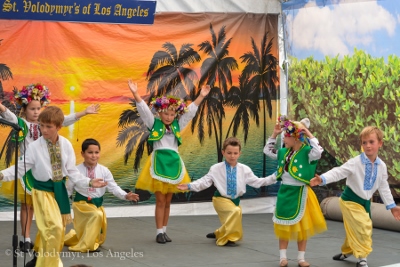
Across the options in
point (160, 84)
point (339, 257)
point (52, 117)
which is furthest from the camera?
point (160, 84)

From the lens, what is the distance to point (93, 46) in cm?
882

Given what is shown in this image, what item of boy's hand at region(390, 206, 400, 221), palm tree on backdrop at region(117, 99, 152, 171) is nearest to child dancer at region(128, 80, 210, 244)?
palm tree on backdrop at region(117, 99, 152, 171)

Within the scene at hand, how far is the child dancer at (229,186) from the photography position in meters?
7.27

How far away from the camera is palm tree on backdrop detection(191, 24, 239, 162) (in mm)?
9414

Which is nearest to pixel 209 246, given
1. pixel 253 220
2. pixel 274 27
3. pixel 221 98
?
pixel 253 220

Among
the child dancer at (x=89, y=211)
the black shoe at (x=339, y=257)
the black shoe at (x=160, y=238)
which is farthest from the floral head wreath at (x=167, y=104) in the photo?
the black shoe at (x=339, y=257)

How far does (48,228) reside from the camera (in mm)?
5398

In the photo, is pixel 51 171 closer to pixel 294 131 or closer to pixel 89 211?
pixel 89 211

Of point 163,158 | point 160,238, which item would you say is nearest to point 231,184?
point 163,158

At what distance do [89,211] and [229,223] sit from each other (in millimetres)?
1404

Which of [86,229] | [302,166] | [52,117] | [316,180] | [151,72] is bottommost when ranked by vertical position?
[86,229]

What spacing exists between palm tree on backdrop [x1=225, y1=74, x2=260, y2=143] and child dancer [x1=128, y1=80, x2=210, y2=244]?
2097mm

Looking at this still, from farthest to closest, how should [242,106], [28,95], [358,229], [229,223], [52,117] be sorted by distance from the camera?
[242,106], [229,223], [28,95], [358,229], [52,117]

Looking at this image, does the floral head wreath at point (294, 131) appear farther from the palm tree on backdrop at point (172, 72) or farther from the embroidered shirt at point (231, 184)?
the palm tree on backdrop at point (172, 72)
